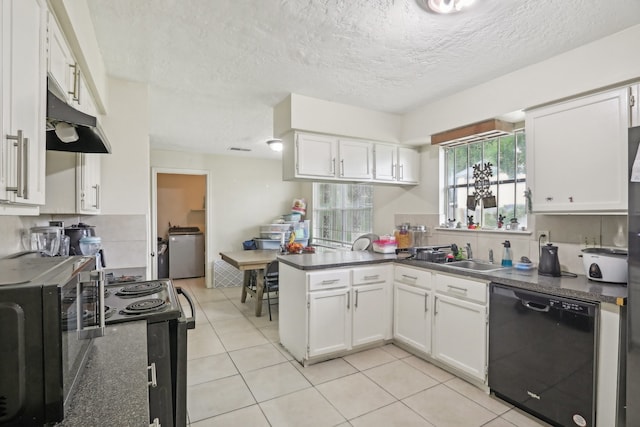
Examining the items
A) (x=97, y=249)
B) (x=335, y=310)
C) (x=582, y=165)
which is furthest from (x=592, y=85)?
(x=97, y=249)

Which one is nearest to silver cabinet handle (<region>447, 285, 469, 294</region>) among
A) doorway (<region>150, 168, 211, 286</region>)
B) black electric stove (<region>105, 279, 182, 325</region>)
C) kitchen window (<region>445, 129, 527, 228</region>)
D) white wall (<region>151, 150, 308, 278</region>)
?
kitchen window (<region>445, 129, 527, 228</region>)

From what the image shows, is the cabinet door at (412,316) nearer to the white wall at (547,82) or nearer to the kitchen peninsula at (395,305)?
the kitchen peninsula at (395,305)

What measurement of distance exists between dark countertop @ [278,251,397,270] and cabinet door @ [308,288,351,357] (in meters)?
0.23

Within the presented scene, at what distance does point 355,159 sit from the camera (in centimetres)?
326

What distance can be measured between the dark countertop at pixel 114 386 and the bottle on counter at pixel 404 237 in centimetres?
279

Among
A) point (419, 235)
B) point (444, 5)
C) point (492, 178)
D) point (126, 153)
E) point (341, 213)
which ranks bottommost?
point (419, 235)

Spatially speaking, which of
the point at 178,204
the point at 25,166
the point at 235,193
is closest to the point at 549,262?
the point at 25,166

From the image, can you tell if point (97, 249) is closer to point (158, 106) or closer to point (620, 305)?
point (158, 106)

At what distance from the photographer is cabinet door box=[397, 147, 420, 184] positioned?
354 centimetres

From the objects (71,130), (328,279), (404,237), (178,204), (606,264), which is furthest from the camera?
(178,204)

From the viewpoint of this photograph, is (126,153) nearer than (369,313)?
Yes

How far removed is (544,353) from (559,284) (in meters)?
0.43

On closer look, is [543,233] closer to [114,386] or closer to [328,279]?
[328,279]

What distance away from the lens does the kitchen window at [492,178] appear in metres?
2.74
